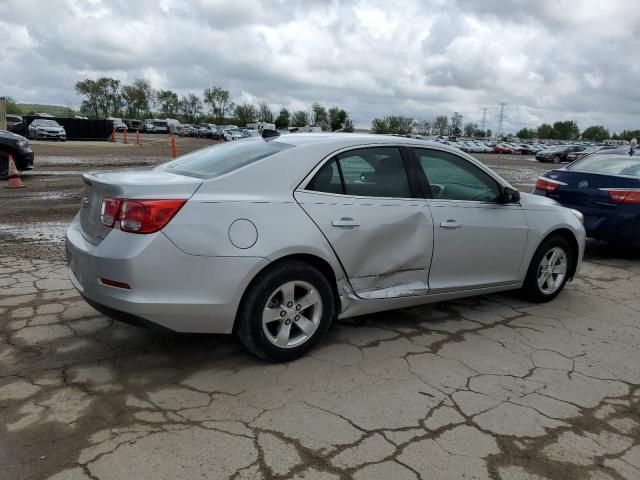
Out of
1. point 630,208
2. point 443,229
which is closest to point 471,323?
point 443,229

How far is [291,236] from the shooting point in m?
3.54

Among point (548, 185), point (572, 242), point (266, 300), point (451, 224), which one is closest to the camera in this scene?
point (266, 300)

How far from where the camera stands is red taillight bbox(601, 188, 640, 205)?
696cm

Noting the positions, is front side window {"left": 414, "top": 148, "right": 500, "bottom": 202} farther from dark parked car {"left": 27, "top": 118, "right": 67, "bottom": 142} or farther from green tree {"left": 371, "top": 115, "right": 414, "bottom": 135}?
green tree {"left": 371, "top": 115, "right": 414, "bottom": 135}

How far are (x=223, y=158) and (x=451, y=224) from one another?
6.02ft

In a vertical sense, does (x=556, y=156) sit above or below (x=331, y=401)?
above

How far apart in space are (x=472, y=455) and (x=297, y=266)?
1527 mm

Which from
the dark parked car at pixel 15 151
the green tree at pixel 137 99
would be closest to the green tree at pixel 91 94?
the green tree at pixel 137 99

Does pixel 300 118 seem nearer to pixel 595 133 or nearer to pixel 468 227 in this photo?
pixel 595 133

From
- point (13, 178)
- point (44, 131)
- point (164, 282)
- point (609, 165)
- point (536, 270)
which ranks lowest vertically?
point (13, 178)

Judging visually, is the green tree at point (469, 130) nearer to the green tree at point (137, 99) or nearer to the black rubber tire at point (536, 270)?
the green tree at point (137, 99)

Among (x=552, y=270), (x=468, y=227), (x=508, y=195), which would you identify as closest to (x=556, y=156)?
(x=552, y=270)

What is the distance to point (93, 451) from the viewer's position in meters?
2.72

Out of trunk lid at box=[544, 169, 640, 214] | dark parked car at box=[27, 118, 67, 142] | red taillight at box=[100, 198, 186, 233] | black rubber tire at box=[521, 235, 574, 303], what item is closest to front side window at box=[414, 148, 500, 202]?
black rubber tire at box=[521, 235, 574, 303]
